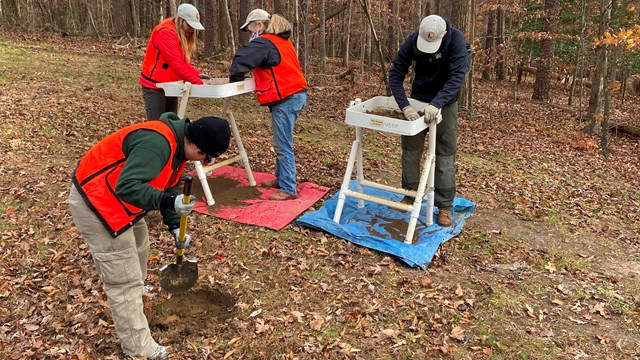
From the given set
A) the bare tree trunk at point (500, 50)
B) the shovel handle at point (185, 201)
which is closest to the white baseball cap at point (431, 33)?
the shovel handle at point (185, 201)

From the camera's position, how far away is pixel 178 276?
3549 millimetres

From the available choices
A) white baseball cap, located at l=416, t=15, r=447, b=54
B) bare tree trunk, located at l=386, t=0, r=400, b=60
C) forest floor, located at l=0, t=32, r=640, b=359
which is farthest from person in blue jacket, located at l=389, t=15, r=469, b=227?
bare tree trunk, located at l=386, t=0, r=400, b=60

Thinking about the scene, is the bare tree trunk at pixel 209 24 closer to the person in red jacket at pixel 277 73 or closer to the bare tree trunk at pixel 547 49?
the bare tree trunk at pixel 547 49

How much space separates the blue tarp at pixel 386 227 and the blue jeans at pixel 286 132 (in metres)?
0.54

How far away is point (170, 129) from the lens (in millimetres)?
2758

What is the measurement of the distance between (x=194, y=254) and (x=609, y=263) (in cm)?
420

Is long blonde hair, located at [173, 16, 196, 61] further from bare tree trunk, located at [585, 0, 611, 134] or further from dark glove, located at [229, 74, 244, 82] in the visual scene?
bare tree trunk, located at [585, 0, 611, 134]

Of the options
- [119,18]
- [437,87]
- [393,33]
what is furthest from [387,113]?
[119,18]

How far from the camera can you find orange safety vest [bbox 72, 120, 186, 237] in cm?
270

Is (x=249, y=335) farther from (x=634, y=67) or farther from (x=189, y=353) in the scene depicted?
(x=634, y=67)

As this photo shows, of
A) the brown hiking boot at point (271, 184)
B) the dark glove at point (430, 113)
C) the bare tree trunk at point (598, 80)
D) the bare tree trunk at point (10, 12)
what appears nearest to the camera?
the dark glove at point (430, 113)

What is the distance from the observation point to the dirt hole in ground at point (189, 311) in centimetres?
→ 354

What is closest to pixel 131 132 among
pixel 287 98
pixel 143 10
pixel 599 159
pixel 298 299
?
pixel 298 299

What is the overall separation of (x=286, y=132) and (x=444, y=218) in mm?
1986
